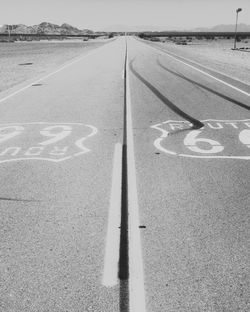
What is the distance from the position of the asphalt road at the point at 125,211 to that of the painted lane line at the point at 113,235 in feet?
0.04

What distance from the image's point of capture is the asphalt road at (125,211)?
Answer: 11.6 feet

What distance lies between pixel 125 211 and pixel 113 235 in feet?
2.15

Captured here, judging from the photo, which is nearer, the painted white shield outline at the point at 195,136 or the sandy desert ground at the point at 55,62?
the painted white shield outline at the point at 195,136

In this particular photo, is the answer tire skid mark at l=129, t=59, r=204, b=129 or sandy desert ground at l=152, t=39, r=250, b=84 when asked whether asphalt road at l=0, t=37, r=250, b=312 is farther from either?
sandy desert ground at l=152, t=39, r=250, b=84

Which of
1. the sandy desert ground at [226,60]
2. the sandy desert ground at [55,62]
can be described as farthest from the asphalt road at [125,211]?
the sandy desert ground at [226,60]

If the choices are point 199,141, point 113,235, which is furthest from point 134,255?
point 199,141

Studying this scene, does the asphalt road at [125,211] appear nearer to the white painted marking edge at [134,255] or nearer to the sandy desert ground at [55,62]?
the white painted marking edge at [134,255]

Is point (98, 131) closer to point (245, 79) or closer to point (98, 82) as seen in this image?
point (98, 82)

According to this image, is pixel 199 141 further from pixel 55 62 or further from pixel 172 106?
pixel 55 62

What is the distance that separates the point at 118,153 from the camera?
7.51m

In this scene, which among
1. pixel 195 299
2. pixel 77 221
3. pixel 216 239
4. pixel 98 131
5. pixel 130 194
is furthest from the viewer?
pixel 98 131

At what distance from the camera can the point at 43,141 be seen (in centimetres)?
823

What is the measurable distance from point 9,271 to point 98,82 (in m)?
14.8

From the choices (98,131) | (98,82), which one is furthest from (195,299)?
(98,82)
